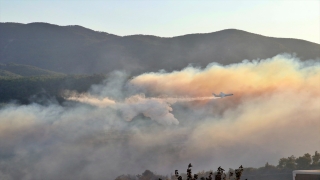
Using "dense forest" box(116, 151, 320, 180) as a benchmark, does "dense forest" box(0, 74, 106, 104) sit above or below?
above

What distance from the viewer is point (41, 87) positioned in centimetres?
15762

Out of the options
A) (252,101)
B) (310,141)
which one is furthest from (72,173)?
(310,141)

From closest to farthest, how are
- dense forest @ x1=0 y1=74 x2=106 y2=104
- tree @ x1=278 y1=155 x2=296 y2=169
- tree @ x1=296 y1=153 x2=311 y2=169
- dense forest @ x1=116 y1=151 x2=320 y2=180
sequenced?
dense forest @ x1=116 y1=151 x2=320 y2=180, tree @ x1=296 y1=153 x2=311 y2=169, tree @ x1=278 y1=155 x2=296 y2=169, dense forest @ x1=0 y1=74 x2=106 y2=104

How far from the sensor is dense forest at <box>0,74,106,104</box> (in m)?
145

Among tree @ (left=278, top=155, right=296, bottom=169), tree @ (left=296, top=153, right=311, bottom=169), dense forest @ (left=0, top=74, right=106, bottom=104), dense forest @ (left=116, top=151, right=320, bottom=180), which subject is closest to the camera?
dense forest @ (left=116, top=151, right=320, bottom=180)

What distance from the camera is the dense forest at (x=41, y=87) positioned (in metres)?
145

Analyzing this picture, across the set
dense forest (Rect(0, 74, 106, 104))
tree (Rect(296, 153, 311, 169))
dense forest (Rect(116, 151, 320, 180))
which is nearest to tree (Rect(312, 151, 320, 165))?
dense forest (Rect(116, 151, 320, 180))

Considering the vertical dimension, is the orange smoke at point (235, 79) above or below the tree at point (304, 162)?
above

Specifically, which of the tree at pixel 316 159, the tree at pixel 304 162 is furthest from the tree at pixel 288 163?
the tree at pixel 316 159

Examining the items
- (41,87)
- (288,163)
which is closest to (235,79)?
(288,163)

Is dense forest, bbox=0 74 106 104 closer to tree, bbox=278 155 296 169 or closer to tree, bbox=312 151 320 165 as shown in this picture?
tree, bbox=278 155 296 169

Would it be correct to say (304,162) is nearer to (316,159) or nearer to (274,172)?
(316,159)

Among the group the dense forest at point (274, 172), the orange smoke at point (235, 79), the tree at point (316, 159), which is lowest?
the dense forest at point (274, 172)

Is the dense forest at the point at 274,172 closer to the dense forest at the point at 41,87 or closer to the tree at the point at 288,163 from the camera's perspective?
the tree at the point at 288,163
